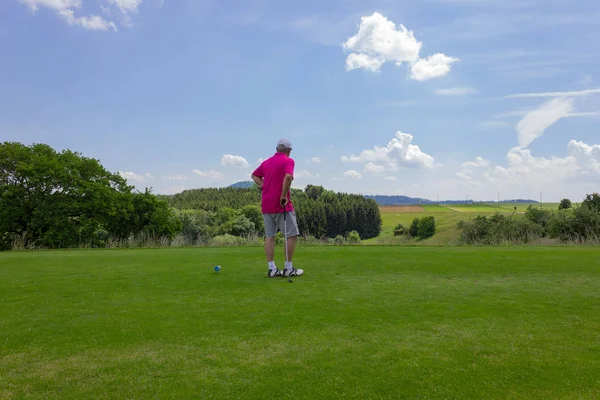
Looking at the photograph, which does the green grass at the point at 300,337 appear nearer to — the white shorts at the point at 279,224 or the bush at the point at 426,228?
the white shorts at the point at 279,224

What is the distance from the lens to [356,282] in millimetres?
5699

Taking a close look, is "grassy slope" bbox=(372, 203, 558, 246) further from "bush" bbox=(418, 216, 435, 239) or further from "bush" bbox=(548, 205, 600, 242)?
"bush" bbox=(548, 205, 600, 242)

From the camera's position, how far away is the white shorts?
6.73 meters

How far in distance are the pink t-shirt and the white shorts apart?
0.12 metres

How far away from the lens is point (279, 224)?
22.8 feet

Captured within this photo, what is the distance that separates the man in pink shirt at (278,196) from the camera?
6586mm

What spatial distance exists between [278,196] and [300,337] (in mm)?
3763

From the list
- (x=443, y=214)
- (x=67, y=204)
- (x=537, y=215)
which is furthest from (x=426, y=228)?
(x=67, y=204)

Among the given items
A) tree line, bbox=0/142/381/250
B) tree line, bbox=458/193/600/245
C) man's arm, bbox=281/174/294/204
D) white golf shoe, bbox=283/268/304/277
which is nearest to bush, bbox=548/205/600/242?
tree line, bbox=458/193/600/245

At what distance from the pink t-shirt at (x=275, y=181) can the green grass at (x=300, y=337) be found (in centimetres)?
132

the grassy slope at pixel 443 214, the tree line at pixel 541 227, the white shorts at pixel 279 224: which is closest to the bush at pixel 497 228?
the tree line at pixel 541 227

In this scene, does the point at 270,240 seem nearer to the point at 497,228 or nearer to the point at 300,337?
the point at 300,337

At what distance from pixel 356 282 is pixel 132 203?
23555mm

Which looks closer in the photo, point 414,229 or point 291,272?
point 291,272
